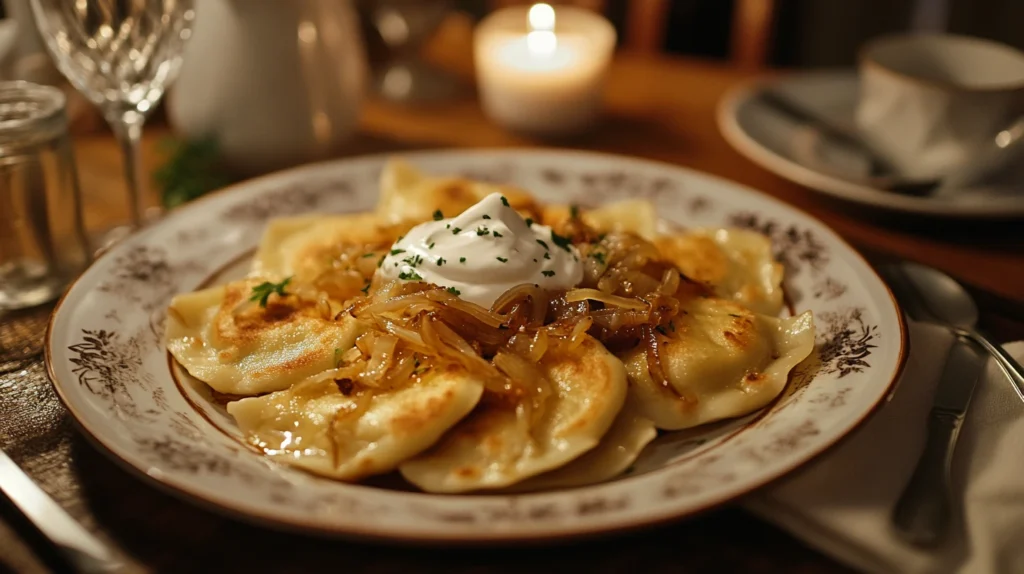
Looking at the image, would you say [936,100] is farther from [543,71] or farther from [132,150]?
[132,150]

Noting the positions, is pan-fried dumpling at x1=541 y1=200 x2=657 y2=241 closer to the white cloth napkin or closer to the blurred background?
the white cloth napkin

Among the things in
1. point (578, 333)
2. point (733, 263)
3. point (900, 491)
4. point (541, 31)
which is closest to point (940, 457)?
point (900, 491)

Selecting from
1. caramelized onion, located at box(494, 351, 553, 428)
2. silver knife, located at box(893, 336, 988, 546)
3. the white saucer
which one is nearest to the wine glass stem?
caramelized onion, located at box(494, 351, 553, 428)

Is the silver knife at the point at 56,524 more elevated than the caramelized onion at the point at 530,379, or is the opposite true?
the caramelized onion at the point at 530,379

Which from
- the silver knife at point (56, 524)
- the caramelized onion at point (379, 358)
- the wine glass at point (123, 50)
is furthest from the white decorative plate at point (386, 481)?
the wine glass at point (123, 50)

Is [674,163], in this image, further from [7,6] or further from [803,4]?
[803,4]

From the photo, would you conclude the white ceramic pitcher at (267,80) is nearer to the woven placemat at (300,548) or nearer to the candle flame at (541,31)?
the candle flame at (541,31)
